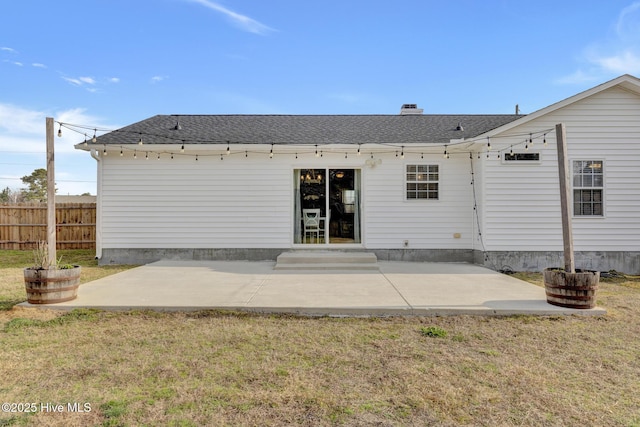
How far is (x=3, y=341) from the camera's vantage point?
348 cm

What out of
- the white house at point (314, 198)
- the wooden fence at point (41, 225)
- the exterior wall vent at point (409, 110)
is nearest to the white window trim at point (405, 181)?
the white house at point (314, 198)

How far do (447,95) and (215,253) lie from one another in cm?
1191

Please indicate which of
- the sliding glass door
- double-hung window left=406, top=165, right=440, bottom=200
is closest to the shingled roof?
double-hung window left=406, top=165, right=440, bottom=200

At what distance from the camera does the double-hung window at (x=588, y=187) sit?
8.06m

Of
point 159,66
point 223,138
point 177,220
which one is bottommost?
point 177,220

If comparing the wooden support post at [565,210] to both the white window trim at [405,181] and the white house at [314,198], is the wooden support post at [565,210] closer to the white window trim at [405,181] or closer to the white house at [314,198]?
the white house at [314,198]

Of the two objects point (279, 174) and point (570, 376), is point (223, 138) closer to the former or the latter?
point (279, 174)

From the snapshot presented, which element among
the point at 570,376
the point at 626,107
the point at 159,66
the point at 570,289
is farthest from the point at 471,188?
the point at 159,66

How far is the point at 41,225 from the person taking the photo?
12656mm

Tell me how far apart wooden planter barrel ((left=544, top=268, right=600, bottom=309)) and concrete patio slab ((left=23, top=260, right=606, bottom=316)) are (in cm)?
11

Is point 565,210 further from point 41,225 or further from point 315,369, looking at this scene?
point 41,225

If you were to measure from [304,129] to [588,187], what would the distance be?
7192 mm

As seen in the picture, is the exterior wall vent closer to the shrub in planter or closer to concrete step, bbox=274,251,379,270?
concrete step, bbox=274,251,379,270

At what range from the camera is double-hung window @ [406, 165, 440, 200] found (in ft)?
29.6
